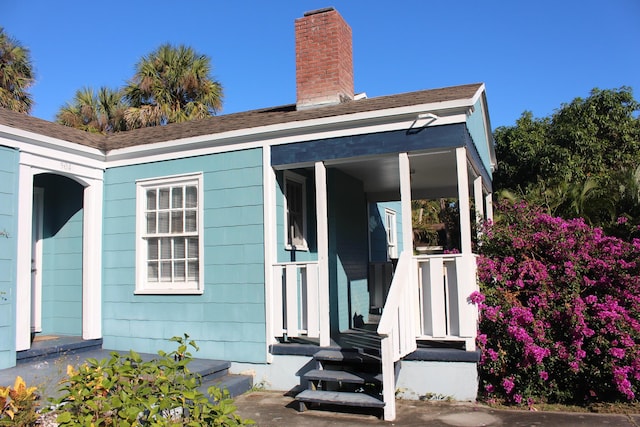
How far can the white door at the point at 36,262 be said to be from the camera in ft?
27.2

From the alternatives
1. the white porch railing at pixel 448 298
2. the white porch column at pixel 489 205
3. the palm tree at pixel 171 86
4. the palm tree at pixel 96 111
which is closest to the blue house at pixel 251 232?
the white porch railing at pixel 448 298

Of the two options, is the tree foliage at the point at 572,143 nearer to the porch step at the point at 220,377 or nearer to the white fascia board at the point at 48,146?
the porch step at the point at 220,377

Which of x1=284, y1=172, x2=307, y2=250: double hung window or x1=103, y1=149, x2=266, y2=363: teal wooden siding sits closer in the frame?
x1=103, y1=149, x2=266, y2=363: teal wooden siding

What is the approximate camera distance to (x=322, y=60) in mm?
8938

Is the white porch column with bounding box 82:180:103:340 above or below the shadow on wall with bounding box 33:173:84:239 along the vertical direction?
below

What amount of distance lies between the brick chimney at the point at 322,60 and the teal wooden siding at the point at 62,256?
3932mm

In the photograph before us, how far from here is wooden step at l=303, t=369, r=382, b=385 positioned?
584 centimetres

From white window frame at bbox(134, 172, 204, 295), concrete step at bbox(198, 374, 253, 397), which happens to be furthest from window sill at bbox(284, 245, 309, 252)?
concrete step at bbox(198, 374, 253, 397)

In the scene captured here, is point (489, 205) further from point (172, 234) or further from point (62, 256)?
point (62, 256)

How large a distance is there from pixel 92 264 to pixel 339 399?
14.6 feet

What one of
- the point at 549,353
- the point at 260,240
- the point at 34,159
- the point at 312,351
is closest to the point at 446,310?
the point at 549,353

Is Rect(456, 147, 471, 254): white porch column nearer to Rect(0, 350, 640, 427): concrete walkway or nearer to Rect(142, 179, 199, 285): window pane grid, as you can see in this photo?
Rect(0, 350, 640, 427): concrete walkway

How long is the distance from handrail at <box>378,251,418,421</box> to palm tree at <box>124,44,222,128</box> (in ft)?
43.6

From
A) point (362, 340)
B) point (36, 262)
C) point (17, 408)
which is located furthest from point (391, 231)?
point (17, 408)
